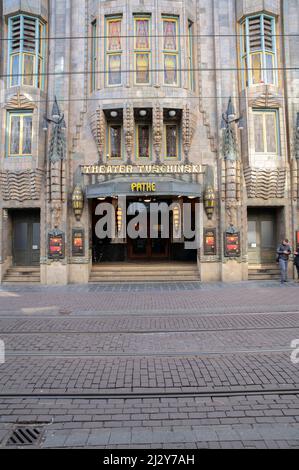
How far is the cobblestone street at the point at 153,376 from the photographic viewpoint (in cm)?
347

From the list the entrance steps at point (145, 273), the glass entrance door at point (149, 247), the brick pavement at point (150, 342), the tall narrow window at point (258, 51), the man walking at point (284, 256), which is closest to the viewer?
the brick pavement at point (150, 342)

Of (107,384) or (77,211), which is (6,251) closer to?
(77,211)

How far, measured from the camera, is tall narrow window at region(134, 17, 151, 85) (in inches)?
624

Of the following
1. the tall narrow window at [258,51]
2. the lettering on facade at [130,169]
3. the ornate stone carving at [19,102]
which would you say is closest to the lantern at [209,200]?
the lettering on facade at [130,169]

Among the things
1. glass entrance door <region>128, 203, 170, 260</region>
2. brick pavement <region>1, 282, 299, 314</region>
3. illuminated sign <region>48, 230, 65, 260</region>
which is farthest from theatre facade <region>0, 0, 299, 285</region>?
glass entrance door <region>128, 203, 170, 260</region>

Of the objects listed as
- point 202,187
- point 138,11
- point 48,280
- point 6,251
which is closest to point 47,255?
point 48,280

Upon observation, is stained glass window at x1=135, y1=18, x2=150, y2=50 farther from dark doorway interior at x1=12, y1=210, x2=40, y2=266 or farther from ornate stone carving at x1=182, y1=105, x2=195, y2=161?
dark doorway interior at x1=12, y1=210, x2=40, y2=266

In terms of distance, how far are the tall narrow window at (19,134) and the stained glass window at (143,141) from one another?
5.55 m

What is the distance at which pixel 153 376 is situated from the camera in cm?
489

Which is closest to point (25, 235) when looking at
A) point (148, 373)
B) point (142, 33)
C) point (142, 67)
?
point (142, 67)

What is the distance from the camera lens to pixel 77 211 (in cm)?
1559

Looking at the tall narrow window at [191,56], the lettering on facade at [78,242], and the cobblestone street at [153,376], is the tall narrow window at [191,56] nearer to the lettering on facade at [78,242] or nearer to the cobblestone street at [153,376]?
the lettering on facade at [78,242]

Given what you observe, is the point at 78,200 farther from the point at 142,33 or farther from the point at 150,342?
the point at 150,342
